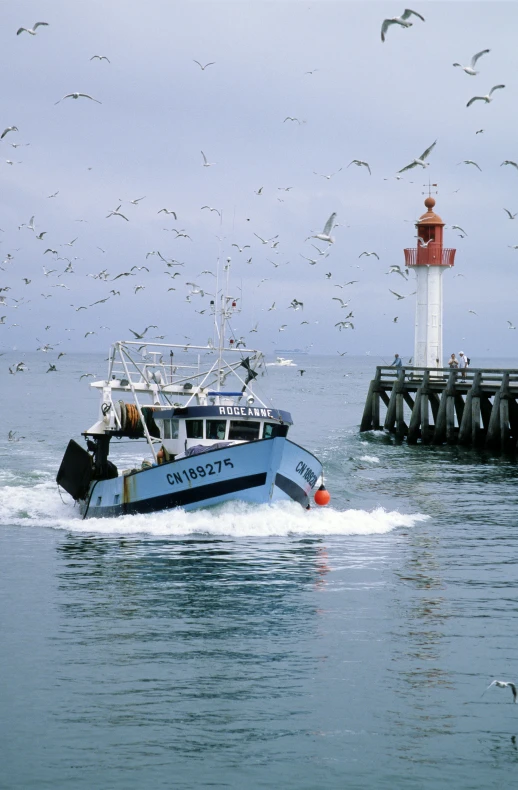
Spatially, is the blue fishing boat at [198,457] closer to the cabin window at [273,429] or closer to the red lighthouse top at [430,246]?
the cabin window at [273,429]

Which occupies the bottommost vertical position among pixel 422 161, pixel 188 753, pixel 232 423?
pixel 188 753

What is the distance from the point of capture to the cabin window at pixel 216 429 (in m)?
24.4

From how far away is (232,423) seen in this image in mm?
24328

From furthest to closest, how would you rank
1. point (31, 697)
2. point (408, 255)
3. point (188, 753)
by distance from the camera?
point (408, 255)
point (31, 697)
point (188, 753)

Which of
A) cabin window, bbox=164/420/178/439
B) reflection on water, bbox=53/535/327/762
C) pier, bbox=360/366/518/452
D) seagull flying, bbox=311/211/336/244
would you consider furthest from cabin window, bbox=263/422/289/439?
pier, bbox=360/366/518/452

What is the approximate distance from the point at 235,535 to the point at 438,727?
11.9 metres

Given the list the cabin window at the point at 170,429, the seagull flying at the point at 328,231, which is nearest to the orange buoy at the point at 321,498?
the cabin window at the point at 170,429

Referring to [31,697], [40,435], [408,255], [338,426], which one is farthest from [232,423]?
[338,426]

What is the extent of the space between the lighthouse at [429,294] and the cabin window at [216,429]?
27.5 m

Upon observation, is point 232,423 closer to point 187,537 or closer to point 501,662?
point 187,537

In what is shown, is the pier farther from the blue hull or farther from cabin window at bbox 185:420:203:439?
cabin window at bbox 185:420:203:439

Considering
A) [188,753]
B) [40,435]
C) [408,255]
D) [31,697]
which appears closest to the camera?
[188,753]

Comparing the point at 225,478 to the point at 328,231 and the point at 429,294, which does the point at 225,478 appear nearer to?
the point at 328,231

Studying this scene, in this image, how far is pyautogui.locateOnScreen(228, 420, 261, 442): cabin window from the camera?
24312 millimetres
